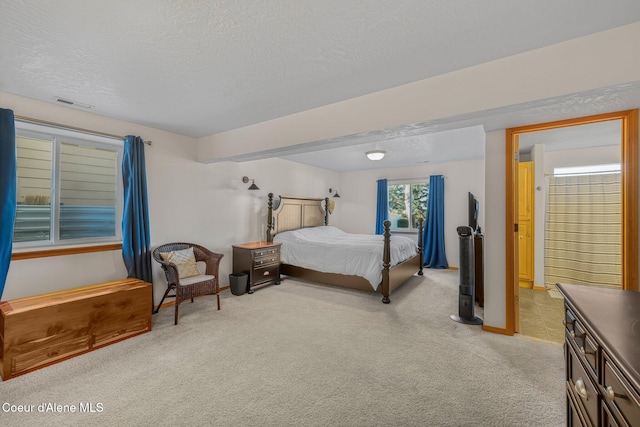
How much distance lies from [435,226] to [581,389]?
17.0ft

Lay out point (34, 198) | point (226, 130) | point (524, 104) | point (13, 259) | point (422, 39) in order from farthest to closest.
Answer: point (226, 130) < point (34, 198) < point (13, 259) < point (524, 104) < point (422, 39)

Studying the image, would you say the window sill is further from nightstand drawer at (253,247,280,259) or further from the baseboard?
the baseboard

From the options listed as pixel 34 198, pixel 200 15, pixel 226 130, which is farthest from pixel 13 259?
pixel 200 15

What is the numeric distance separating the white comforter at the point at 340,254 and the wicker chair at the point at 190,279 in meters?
1.48

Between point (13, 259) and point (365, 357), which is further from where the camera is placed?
point (13, 259)

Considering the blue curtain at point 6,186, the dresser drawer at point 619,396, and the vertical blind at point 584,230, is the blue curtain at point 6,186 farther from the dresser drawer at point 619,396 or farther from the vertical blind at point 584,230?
the vertical blind at point 584,230

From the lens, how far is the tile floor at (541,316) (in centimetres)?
276

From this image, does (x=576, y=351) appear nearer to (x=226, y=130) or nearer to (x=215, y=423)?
(x=215, y=423)

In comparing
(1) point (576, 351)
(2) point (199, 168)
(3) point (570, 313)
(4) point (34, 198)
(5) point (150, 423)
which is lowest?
(5) point (150, 423)

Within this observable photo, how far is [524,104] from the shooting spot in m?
1.74

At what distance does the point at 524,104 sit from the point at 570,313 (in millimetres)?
1316

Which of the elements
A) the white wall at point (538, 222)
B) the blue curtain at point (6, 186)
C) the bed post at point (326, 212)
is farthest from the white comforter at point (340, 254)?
the blue curtain at point (6, 186)

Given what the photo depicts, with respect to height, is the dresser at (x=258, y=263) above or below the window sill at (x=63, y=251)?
below

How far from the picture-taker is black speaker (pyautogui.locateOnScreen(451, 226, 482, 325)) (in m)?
3.05
